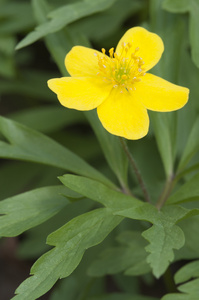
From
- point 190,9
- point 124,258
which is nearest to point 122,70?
point 190,9

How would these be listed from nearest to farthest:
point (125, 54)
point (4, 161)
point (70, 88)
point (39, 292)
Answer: point (39, 292) < point (70, 88) < point (125, 54) < point (4, 161)

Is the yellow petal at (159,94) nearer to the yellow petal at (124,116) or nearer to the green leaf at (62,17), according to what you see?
the yellow petal at (124,116)

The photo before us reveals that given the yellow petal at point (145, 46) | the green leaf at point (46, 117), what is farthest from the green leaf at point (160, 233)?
the green leaf at point (46, 117)

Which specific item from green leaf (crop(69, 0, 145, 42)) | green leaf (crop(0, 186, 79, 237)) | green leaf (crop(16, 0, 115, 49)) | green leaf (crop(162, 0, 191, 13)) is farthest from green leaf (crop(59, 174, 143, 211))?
green leaf (crop(69, 0, 145, 42))

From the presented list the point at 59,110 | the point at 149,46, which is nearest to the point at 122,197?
the point at 149,46

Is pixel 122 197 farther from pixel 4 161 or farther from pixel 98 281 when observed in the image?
pixel 4 161

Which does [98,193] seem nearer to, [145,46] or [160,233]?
[160,233]
